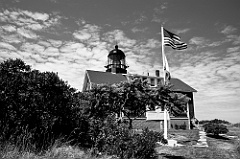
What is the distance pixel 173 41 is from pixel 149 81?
→ 32.5 ft

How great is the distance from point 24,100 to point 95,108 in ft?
10.3

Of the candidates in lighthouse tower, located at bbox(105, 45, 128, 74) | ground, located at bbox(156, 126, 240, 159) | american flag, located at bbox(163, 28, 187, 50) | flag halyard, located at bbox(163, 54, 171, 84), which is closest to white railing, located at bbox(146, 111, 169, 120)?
lighthouse tower, located at bbox(105, 45, 128, 74)

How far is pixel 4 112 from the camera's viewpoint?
5.78 metres

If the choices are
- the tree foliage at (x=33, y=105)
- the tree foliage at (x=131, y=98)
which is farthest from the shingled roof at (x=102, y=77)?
the tree foliage at (x=33, y=105)

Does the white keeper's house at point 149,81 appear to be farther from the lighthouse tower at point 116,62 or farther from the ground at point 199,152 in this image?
the ground at point 199,152

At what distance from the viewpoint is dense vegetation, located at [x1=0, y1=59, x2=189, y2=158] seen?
19.0 ft

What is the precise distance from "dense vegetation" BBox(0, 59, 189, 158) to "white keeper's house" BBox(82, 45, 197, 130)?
1098cm

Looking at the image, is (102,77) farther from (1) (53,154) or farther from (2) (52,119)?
(1) (53,154)

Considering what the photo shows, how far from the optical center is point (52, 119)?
20.4ft

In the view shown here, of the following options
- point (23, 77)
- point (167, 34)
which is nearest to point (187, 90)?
point (167, 34)

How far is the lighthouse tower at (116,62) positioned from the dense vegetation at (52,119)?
59.2 feet

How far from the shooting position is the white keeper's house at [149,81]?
69.6 ft

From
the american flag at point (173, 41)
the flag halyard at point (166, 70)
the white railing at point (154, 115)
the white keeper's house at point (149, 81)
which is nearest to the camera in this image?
the flag halyard at point (166, 70)

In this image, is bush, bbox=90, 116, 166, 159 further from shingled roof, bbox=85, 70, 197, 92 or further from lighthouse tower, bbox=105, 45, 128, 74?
lighthouse tower, bbox=105, 45, 128, 74
